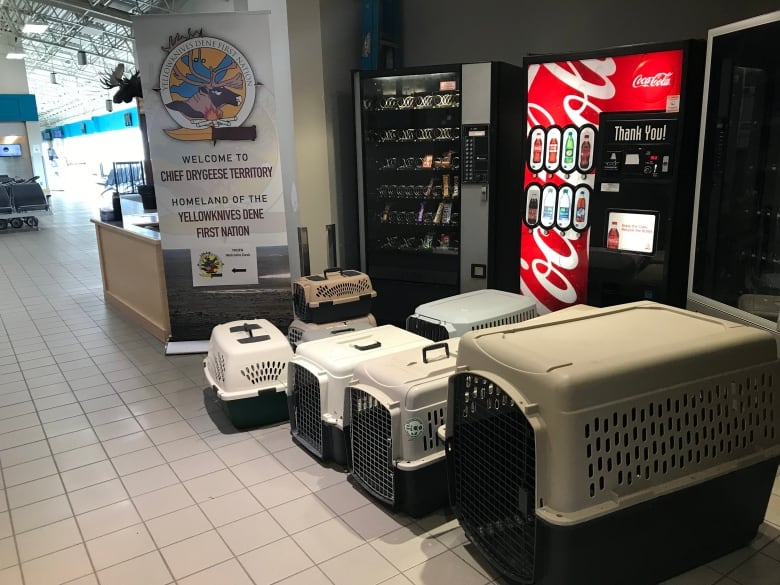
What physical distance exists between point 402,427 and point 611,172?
2189mm

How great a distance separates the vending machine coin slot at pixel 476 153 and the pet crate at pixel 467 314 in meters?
1.14

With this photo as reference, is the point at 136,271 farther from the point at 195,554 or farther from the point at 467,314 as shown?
the point at 195,554

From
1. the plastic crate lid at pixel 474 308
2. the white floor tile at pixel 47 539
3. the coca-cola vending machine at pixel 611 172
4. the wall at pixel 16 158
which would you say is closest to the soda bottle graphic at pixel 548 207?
the coca-cola vending machine at pixel 611 172

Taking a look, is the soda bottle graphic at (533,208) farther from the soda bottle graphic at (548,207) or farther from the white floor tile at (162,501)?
the white floor tile at (162,501)

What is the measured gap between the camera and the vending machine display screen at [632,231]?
359 centimetres

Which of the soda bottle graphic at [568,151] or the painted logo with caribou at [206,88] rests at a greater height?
the painted logo with caribou at [206,88]

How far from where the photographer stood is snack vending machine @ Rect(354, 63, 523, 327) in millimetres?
4516

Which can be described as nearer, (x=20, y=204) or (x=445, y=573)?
(x=445, y=573)

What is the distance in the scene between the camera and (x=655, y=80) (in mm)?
3447

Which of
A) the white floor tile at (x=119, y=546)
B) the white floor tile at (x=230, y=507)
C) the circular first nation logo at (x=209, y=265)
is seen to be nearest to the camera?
the white floor tile at (x=119, y=546)

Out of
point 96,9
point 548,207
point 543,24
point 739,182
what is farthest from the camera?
point 96,9

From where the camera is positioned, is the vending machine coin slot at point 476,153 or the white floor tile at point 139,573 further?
the vending machine coin slot at point 476,153

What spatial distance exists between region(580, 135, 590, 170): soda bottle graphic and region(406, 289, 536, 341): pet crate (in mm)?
944

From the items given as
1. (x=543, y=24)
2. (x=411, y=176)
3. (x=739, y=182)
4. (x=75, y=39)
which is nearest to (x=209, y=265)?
(x=411, y=176)
